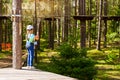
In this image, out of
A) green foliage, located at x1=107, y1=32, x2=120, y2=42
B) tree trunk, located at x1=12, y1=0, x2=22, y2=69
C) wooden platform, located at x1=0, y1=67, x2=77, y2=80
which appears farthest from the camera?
green foliage, located at x1=107, y1=32, x2=120, y2=42

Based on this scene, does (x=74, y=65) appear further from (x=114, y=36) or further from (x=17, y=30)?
(x=114, y=36)

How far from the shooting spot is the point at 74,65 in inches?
629

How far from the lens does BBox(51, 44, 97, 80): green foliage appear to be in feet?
51.4

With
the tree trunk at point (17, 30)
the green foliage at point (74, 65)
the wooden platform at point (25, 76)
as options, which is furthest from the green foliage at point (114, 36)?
the wooden platform at point (25, 76)

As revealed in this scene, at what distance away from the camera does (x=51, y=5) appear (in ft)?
74.9

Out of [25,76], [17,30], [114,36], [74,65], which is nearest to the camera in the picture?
[25,76]

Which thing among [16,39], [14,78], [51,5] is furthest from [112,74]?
[14,78]

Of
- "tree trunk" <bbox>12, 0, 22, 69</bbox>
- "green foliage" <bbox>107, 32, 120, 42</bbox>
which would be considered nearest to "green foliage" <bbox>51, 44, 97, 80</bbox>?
"tree trunk" <bbox>12, 0, 22, 69</bbox>

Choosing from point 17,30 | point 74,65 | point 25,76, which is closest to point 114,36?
point 74,65

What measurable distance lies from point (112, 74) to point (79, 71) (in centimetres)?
506

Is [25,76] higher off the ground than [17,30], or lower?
lower

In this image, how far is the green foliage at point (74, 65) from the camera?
15664 millimetres

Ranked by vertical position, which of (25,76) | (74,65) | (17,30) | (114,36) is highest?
(17,30)

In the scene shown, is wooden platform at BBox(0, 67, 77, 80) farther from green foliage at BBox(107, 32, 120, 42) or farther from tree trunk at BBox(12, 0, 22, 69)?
green foliage at BBox(107, 32, 120, 42)
